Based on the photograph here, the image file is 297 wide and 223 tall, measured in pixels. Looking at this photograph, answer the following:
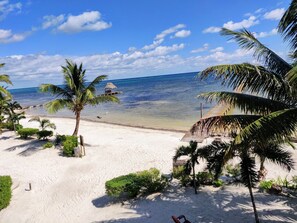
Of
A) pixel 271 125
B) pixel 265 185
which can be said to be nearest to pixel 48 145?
pixel 265 185

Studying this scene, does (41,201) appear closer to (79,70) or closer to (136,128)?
(79,70)

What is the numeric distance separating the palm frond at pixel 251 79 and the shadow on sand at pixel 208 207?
11.9ft

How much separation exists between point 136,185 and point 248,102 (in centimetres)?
515

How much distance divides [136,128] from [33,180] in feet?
43.2

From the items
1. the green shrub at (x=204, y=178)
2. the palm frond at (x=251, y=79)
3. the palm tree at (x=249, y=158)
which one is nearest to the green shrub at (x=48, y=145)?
the green shrub at (x=204, y=178)

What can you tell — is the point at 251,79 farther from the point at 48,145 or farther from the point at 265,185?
the point at 48,145

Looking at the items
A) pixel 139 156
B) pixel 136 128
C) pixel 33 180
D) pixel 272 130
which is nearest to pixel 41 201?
pixel 33 180

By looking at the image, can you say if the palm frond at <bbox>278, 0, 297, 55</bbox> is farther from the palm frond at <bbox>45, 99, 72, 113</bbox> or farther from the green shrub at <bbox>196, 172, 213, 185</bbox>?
the palm frond at <bbox>45, 99, 72, 113</bbox>

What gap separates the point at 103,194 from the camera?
409 inches

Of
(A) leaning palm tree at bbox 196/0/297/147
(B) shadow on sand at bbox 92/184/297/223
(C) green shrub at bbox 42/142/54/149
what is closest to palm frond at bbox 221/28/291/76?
(A) leaning palm tree at bbox 196/0/297/147

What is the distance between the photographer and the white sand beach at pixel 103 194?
8297 millimetres

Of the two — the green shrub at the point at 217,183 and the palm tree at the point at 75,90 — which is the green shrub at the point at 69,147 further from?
the green shrub at the point at 217,183

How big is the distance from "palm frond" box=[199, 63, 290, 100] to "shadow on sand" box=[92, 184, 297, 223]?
3.63 meters

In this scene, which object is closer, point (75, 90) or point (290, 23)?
point (290, 23)
